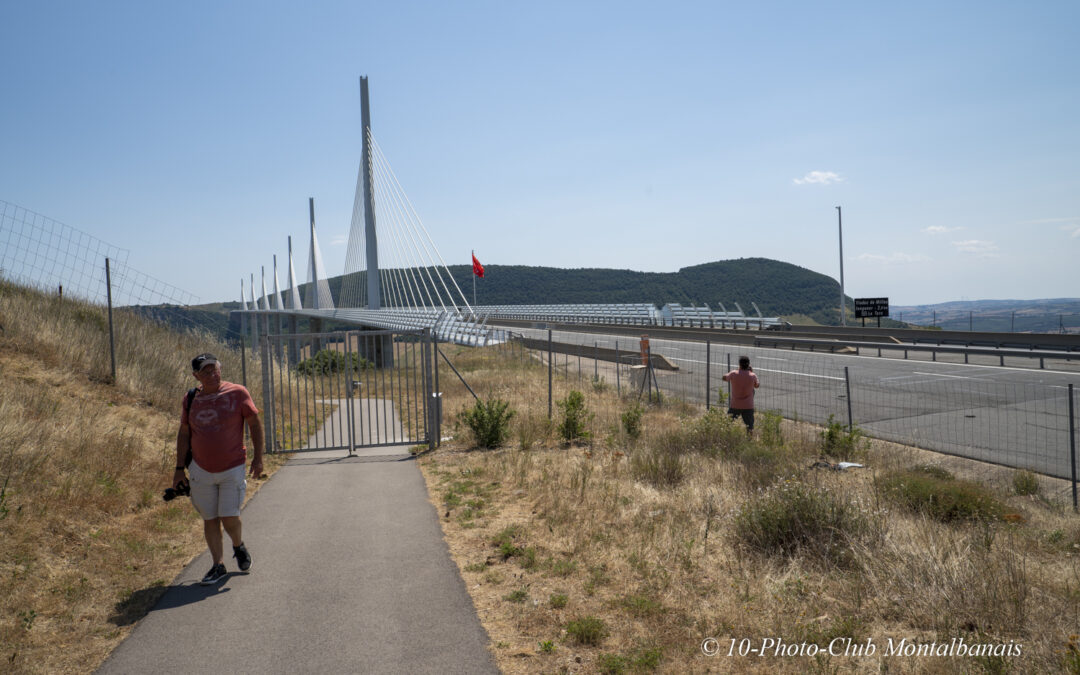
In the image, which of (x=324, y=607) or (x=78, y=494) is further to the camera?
(x=78, y=494)

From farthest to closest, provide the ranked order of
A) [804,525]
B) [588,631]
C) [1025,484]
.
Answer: [1025,484] → [804,525] → [588,631]

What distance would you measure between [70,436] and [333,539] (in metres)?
3.78

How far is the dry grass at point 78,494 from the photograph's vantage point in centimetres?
476

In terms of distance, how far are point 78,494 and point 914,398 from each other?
49.0ft

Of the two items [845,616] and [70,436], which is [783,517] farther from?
[70,436]

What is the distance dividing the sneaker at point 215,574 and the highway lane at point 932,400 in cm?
927

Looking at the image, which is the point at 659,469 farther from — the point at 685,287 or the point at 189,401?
the point at 685,287

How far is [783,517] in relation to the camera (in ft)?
20.0

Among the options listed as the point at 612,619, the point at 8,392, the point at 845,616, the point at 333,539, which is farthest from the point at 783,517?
the point at 8,392

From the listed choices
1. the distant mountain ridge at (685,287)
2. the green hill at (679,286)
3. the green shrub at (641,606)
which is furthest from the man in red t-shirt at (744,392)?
the green hill at (679,286)

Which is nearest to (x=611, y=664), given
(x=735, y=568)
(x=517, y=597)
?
(x=517, y=597)

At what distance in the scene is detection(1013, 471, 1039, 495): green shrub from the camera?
8266mm

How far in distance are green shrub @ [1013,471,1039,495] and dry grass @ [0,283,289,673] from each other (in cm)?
920

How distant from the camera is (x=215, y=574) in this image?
564 cm
